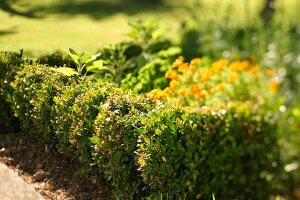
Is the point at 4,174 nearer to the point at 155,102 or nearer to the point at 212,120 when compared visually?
the point at 155,102

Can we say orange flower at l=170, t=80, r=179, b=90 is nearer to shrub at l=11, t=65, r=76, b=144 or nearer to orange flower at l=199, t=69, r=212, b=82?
orange flower at l=199, t=69, r=212, b=82

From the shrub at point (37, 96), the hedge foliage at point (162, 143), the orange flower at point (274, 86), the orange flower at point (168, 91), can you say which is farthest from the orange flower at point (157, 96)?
the orange flower at point (274, 86)

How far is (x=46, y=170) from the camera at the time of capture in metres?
5.64

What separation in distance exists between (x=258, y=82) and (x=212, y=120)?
1.47 feet

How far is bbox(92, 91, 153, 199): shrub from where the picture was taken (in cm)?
470

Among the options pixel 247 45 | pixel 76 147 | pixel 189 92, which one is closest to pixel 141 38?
pixel 247 45

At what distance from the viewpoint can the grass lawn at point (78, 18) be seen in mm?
7688

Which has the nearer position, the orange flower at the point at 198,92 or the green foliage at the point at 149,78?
the orange flower at the point at 198,92

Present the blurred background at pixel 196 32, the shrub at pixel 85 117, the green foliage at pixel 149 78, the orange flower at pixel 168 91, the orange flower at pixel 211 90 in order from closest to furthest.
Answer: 1. the blurred background at pixel 196 32
2. the shrub at pixel 85 117
3. the orange flower at pixel 211 90
4. the orange flower at pixel 168 91
5. the green foliage at pixel 149 78

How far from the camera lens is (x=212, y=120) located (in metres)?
4.16

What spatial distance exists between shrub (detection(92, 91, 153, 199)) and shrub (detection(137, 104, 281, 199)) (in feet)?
0.67

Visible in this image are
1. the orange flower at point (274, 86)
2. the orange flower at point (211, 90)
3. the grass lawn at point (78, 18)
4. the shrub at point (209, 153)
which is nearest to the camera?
the orange flower at point (274, 86)

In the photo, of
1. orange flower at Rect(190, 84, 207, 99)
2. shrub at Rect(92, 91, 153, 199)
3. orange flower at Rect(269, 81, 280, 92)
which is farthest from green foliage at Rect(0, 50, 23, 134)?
orange flower at Rect(269, 81, 280, 92)

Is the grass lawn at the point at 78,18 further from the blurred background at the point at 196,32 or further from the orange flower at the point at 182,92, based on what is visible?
the orange flower at the point at 182,92
